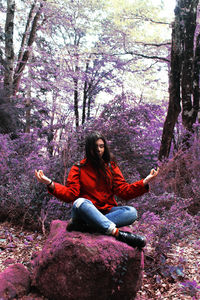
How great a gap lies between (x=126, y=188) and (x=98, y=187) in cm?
25

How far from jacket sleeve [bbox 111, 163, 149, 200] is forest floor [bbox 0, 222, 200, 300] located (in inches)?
25.7

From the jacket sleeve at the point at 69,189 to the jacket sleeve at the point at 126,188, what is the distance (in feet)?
1.18

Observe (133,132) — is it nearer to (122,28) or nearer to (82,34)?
(122,28)

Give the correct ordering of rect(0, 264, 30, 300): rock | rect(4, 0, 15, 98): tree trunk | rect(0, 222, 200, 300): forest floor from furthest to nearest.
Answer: rect(4, 0, 15, 98): tree trunk, rect(0, 222, 200, 300): forest floor, rect(0, 264, 30, 300): rock

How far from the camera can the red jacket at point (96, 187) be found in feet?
7.50

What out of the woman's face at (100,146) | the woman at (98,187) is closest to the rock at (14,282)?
the woman at (98,187)

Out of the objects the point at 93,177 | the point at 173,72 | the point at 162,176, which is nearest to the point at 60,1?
the point at 173,72

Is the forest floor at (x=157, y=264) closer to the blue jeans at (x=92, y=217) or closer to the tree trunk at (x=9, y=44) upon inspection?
the blue jeans at (x=92, y=217)

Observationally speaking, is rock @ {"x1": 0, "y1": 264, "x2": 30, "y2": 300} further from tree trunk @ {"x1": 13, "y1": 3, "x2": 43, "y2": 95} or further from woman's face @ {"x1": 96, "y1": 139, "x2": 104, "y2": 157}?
tree trunk @ {"x1": 13, "y1": 3, "x2": 43, "y2": 95}

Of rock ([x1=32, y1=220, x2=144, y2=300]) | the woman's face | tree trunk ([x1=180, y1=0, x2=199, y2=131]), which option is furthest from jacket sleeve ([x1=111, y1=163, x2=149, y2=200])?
tree trunk ([x1=180, y1=0, x2=199, y2=131])

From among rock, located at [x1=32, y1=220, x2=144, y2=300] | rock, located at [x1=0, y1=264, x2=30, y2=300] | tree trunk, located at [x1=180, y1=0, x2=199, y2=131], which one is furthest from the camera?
tree trunk, located at [x1=180, y1=0, x2=199, y2=131]

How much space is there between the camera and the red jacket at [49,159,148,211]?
7.50 feet

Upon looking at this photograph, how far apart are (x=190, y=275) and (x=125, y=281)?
780 mm

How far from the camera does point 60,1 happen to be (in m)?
9.20
